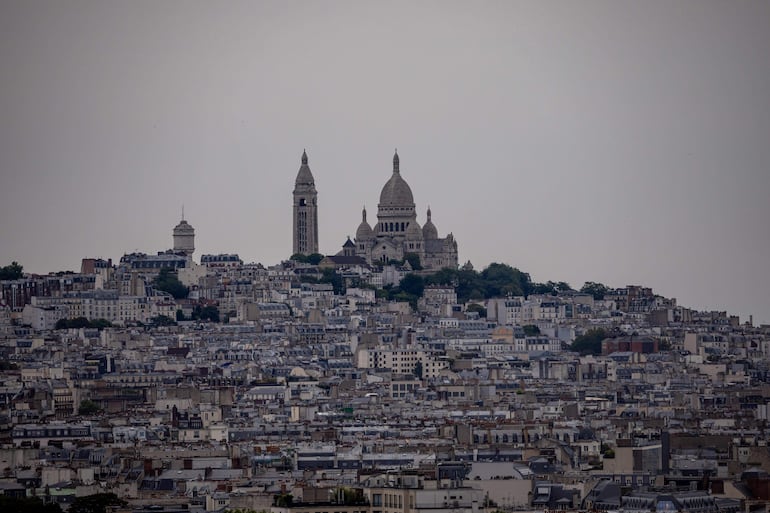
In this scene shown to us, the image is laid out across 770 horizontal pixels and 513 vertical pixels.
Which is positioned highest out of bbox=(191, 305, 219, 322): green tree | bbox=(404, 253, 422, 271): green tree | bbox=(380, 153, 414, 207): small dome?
bbox=(380, 153, 414, 207): small dome

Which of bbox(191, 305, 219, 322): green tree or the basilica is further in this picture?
the basilica

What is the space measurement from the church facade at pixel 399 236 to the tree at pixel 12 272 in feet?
68.7

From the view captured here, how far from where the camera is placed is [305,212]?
16925 centimetres

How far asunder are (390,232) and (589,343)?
3828cm

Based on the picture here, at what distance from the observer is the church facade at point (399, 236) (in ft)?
554

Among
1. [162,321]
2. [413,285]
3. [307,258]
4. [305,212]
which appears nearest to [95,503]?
[162,321]

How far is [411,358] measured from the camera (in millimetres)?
121188

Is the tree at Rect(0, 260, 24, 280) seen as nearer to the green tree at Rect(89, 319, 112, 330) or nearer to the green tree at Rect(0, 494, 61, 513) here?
the green tree at Rect(89, 319, 112, 330)

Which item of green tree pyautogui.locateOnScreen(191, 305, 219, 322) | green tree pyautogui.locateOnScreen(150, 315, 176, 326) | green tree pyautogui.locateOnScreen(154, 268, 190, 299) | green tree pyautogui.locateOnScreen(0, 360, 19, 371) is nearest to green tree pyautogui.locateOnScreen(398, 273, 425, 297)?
green tree pyautogui.locateOnScreen(154, 268, 190, 299)

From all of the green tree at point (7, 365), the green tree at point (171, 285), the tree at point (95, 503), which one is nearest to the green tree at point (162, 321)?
the green tree at point (171, 285)

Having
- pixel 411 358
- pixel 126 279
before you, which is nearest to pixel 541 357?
pixel 411 358

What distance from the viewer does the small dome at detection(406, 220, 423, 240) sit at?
6698 inches

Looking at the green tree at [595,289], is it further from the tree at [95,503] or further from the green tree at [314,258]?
the tree at [95,503]

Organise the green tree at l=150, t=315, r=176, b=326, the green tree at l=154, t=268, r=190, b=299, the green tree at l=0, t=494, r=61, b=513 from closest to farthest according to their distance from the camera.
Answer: the green tree at l=0, t=494, r=61, b=513 → the green tree at l=150, t=315, r=176, b=326 → the green tree at l=154, t=268, r=190, b=299
